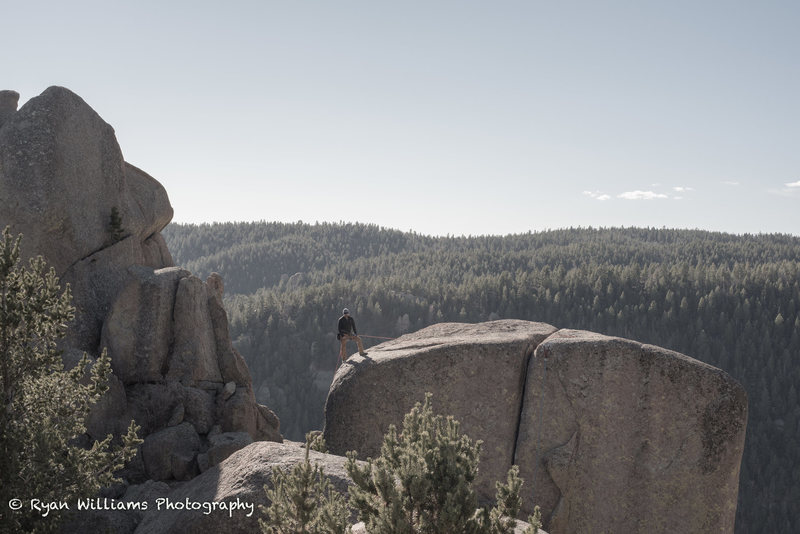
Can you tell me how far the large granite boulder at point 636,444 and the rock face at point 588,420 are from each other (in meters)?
0.03

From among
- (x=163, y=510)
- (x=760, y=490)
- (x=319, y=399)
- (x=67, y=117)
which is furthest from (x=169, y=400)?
(x=760, y=490)

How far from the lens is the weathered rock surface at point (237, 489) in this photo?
577 inches

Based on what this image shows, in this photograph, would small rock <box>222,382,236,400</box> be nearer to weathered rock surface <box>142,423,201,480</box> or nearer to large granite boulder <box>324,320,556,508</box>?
weathered rock surface <box>142,423,201,480</box>

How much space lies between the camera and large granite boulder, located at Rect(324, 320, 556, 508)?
70.3 ft

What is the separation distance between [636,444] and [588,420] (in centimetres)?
157

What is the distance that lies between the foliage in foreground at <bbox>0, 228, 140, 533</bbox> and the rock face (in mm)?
9283

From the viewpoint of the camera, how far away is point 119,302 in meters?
24.0

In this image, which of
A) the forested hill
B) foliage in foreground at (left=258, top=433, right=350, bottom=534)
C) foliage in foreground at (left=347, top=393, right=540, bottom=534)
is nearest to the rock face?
foliage in foreground at (left=347, top=393, right=540, bottom=534)

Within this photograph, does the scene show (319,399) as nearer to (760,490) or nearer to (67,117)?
(760,490)

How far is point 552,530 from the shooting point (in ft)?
66.5

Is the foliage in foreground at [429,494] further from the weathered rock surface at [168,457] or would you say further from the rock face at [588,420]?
the weathered rock surface at [168,457]

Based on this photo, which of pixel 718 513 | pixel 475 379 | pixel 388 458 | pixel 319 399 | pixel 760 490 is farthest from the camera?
pixel 319 399

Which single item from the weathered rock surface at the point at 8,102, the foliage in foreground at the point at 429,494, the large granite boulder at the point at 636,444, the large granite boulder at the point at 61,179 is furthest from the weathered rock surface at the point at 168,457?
the weathered rock surface at the point at 8,102

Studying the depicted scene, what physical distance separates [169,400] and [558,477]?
13694 mm
